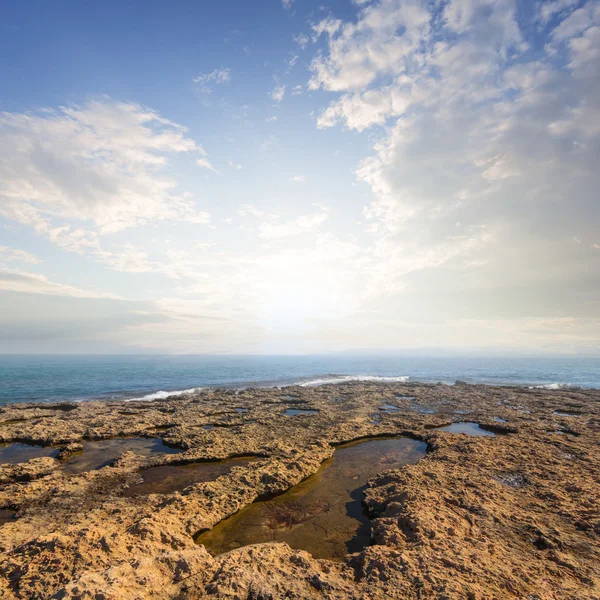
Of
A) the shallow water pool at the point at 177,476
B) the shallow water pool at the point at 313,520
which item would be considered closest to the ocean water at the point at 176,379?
the shallow water pool at the point at 177,476

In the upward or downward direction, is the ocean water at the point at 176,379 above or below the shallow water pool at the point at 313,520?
below

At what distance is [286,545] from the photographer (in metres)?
7.25

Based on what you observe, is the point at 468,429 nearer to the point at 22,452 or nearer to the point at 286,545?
the point at 286,545

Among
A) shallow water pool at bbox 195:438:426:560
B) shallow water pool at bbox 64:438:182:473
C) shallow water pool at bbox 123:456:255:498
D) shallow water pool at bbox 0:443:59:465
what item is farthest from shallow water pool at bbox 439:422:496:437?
shallow water pool at bbox 0:443:59:465

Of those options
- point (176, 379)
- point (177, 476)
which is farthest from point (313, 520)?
point (176, 379)

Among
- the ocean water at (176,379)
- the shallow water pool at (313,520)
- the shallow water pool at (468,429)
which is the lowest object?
the ocean water at (176,379)

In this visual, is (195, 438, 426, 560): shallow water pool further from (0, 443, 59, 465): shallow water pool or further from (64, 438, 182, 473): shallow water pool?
(0, 443, 59, 465): shallow water pool

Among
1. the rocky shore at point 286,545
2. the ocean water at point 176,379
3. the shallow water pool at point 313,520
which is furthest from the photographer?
the ocean water at point 176,379

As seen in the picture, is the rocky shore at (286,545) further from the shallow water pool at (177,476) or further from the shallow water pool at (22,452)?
the shallow water pool at (22,452)

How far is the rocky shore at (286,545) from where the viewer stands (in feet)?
19.0

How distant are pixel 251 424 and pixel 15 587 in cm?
1715

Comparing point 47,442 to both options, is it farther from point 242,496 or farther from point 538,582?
point 538,582

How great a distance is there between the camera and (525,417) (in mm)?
25031

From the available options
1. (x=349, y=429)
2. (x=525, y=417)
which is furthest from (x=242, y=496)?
(x=525, y=417)
